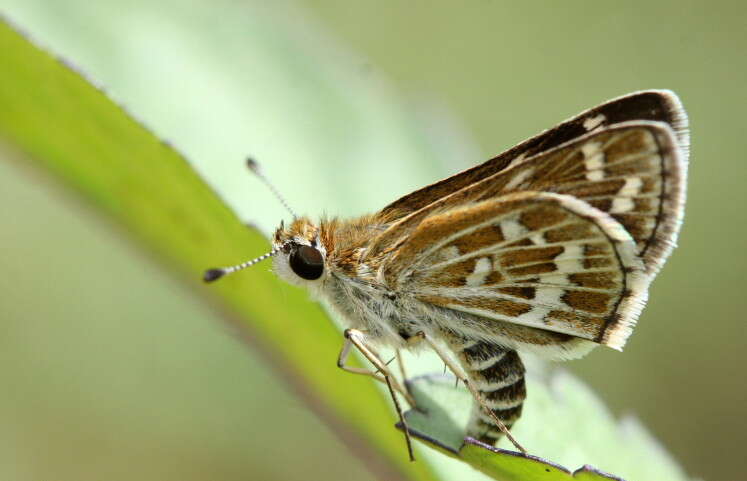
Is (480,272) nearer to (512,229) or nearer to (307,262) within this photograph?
(512,229)

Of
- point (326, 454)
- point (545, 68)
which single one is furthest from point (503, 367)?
point (545, 68)

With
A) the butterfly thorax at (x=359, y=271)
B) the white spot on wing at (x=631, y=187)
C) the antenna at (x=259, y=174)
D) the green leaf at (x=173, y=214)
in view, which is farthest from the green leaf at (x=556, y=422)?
the antenna at (x=259, y=174)

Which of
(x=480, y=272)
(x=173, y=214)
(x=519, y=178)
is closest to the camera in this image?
(x=173, y=214)

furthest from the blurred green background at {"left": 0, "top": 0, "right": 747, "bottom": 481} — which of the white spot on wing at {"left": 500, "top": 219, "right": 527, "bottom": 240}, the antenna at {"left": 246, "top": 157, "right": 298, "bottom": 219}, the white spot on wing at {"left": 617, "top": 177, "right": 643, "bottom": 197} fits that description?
the white spot on wing at {"left": 617, "top": 177, "right": 643, "bottom": 197}

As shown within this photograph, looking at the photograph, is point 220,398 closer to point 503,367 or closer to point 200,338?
point 200,338

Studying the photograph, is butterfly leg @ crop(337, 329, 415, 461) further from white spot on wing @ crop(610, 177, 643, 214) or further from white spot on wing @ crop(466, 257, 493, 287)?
white spot on wing @ crop(610, 177, 643, 214)

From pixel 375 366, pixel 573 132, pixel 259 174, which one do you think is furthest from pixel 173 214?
pixel 573 132
